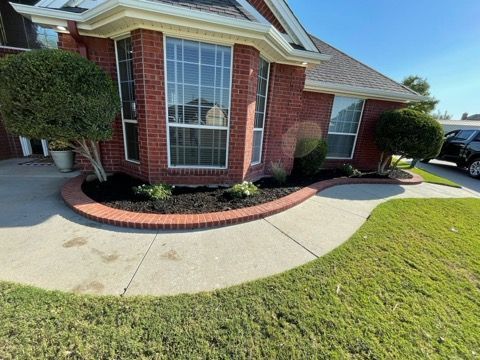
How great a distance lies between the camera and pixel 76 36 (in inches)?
167

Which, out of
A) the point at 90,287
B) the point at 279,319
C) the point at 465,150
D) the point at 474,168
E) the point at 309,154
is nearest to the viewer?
the point at 279,319

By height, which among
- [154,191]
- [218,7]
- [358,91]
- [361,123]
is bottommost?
[154,191]

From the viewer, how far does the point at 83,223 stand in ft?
11.2

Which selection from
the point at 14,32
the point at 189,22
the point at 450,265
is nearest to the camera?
the point at 450,265

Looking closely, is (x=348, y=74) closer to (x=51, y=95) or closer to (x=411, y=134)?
(x=411, y=134)

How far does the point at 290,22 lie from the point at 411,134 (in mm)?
4865

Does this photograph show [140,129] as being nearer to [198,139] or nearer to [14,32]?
[198,139]

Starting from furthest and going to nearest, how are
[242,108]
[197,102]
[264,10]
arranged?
[264,10] < [242,108] < [197,102]

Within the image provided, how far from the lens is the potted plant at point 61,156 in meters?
5.46

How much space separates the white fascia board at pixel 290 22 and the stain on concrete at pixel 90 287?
6.30 metres

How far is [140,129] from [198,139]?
1173 mm

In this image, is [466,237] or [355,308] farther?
[466,237]

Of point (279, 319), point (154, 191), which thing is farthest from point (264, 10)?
point (279, 319)

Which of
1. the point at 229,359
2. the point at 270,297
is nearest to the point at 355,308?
the point at 270,297
